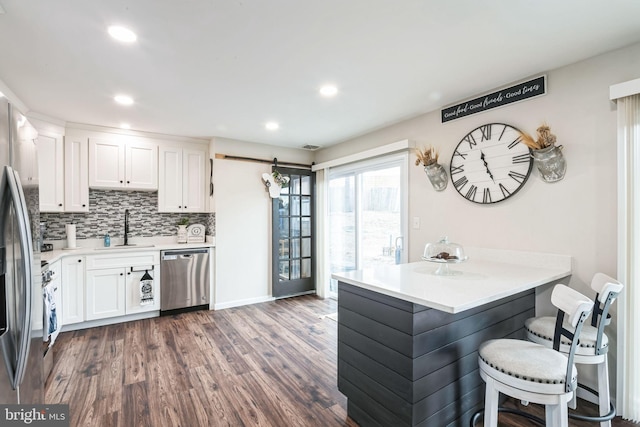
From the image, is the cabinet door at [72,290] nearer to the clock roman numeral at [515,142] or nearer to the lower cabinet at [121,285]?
the lower cabinet at [121,285]

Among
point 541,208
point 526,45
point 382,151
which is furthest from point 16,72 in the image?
point 541,208

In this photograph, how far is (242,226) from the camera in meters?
4.36

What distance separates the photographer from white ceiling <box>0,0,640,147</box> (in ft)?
5.19

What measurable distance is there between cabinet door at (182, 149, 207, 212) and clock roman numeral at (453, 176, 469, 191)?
3.32 m

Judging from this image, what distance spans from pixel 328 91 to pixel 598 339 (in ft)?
8.12

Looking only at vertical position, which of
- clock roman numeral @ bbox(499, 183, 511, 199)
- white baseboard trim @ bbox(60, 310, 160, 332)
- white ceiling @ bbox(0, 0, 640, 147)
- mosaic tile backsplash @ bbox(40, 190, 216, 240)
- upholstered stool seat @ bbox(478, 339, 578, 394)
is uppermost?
white ceiling @ bbox(0, 0, 640, 147)

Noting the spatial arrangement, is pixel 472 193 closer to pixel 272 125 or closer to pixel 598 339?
pixel 598 339

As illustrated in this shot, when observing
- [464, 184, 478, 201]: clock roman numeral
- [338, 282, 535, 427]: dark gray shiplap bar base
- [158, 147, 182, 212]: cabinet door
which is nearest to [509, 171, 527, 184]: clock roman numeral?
[464, 184, 478, 201]: clock roman numeral

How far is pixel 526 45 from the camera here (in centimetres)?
192

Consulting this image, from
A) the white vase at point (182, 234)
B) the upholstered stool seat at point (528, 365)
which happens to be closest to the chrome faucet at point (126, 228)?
the white vase at point (182, 234)

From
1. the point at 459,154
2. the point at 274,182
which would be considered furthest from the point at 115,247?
A: the point at 459,154

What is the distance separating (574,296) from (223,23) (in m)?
2.33

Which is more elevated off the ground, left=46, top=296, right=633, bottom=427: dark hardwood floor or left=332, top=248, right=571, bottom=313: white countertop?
left=332, top=248, right=571, bottom=313: white countertop

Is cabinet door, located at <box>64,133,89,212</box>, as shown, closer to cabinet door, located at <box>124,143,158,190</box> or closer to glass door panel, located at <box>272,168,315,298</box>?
cabinet door, located at <box>124,143,158,190</box>
